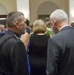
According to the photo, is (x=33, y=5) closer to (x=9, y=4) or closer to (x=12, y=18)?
(x=9, y=4)

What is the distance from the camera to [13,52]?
2.70 m

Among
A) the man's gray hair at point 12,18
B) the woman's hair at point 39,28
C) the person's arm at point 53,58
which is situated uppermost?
the man's gray hair at point 12,18

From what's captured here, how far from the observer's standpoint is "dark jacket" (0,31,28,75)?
2.71 metres

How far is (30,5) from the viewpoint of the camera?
1535 cm

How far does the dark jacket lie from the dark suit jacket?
0.28m

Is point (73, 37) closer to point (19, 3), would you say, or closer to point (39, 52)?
point (39, 52)

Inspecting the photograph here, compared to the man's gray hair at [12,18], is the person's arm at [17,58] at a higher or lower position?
lower

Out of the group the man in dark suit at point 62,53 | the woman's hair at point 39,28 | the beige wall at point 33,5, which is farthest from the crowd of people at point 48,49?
the beige wall at point 33,5

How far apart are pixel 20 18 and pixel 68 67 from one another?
76cm

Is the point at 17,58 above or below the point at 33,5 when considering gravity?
below

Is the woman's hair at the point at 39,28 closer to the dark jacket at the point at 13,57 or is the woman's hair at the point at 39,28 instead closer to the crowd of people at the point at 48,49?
the crowd of people at the point at 48,49

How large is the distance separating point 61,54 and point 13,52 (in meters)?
0.49

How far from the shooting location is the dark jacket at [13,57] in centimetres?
271

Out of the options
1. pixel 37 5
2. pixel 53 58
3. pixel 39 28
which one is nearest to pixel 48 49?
pixel 53 58
